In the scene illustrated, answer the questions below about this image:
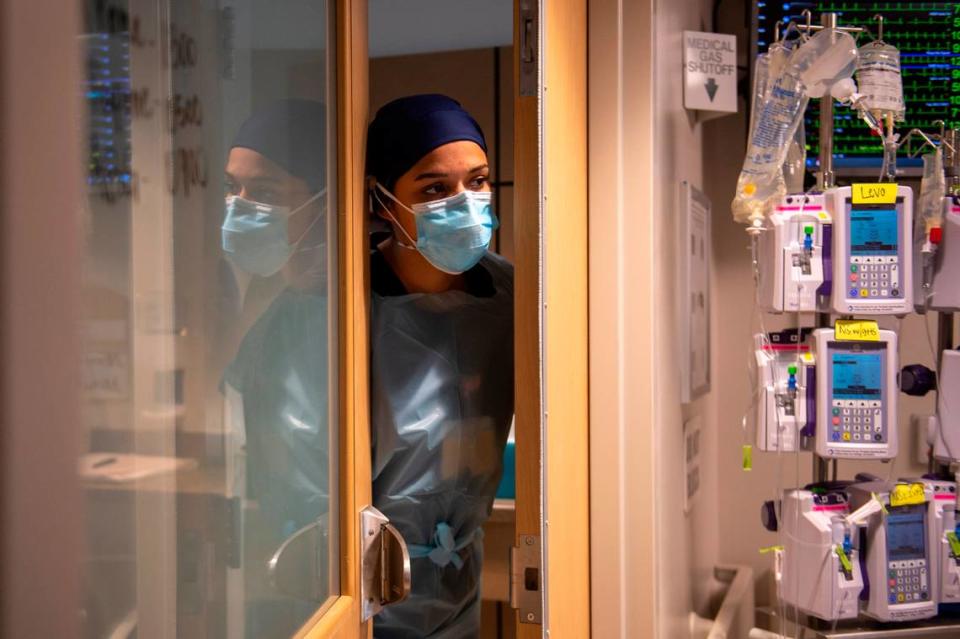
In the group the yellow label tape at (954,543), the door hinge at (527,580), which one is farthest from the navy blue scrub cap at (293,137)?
the yellow label tape at (954,543)

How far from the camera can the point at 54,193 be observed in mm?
515

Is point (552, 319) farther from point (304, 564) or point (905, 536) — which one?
point (905, 536)

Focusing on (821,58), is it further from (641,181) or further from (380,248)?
(380,248)

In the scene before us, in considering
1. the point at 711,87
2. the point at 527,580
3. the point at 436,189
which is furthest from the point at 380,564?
the point at 711,87

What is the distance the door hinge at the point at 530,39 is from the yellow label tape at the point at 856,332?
3.88 feet

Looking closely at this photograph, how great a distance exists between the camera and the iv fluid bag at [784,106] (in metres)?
2.09

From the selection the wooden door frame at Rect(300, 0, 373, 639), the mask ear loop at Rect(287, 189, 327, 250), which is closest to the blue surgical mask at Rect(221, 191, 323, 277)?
the mask ear loop at Rect(287, 189, 327, 250)

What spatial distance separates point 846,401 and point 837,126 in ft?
4.02

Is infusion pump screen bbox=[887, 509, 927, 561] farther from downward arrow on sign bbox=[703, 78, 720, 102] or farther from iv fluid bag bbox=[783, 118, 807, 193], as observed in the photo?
downward arrow on sign bbox=[703, 78, 720, 102]

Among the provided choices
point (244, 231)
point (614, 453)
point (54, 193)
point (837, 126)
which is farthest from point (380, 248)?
point (837, 126)

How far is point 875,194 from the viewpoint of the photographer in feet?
7.11

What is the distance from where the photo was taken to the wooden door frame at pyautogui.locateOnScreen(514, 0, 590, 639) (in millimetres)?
1474

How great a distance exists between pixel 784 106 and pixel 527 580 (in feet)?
4.54

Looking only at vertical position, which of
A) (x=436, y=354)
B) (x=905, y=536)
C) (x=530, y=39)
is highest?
(x=530, y=39)
